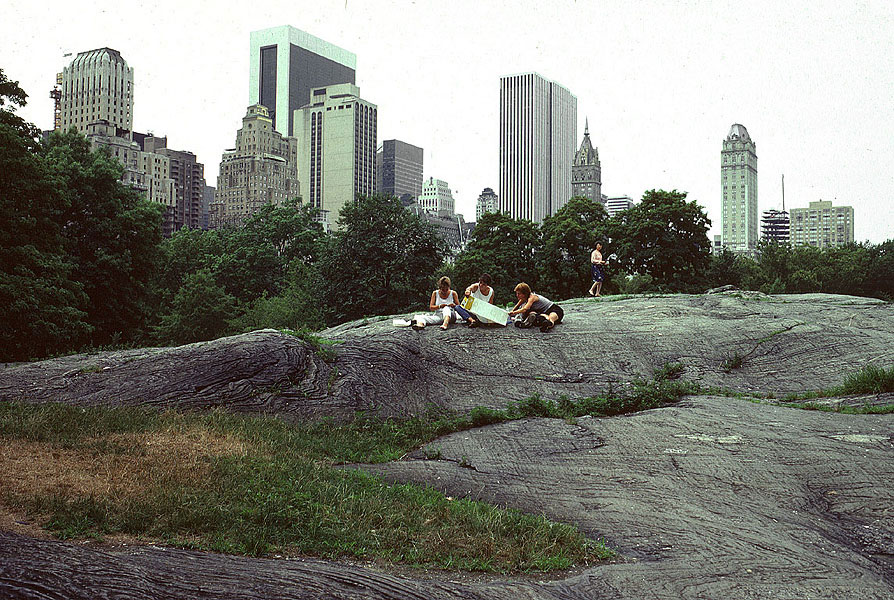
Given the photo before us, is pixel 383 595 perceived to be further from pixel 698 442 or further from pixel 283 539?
pixel 698 442

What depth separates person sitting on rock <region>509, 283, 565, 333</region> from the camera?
59.4 ft

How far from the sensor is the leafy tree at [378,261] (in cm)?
4241

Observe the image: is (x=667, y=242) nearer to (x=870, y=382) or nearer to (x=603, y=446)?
(x=870, y=382)

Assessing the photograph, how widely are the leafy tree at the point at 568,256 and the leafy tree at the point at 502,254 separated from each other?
3.38 ft

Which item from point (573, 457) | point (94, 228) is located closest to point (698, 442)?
point (573, 457)

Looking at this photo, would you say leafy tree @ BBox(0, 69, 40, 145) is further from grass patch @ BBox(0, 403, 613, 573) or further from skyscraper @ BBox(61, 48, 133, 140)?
skyscraper @ BBox(61, 48, 133, 140)

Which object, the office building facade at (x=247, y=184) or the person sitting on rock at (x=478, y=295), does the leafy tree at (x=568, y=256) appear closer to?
the person sitting on rock at (x=478, y=295)

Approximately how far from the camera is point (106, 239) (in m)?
35.8

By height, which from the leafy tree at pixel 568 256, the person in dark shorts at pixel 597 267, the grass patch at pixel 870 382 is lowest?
the grass patch at pixel 870 382

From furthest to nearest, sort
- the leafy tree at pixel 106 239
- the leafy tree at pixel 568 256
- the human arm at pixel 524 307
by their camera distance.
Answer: the leafy tree at pixel 568 256 < the leafy tree at pixel 106 239 < the human arm at pixel 524 307

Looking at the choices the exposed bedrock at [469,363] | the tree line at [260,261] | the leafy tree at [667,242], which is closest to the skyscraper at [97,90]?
the tree line at [260,261]

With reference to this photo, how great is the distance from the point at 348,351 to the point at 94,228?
84.2ft

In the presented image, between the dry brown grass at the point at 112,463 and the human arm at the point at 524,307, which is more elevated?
the human arm at the point at 524,307

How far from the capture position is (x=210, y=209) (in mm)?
187625
